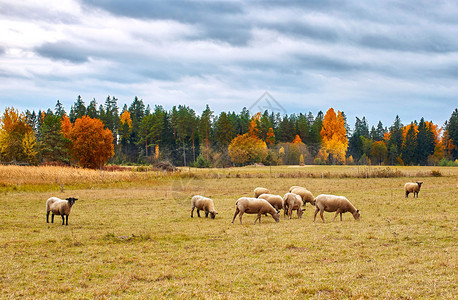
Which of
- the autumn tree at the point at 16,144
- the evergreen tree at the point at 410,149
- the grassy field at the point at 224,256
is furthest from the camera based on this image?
the evergreen tree at the point at 410,149

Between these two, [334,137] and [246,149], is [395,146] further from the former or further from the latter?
[246,149]

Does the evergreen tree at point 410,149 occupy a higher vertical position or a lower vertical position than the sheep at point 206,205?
higher

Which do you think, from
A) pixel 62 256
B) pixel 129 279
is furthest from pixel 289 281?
pixel 62 256

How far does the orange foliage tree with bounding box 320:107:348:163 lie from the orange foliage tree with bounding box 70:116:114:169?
65663mm

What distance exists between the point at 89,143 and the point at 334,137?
71.0 metres

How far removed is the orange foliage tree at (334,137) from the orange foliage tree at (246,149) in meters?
22.3

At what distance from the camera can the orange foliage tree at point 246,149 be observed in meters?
100

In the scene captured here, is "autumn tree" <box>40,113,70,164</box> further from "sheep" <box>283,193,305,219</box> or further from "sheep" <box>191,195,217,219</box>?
"sheep" <box>283,193,305,219</box>

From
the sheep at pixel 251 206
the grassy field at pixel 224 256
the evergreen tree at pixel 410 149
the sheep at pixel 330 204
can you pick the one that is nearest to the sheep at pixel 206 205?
the grassy field at pixel 224 256

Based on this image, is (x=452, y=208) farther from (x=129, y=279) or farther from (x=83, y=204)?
(x=83, y=204)

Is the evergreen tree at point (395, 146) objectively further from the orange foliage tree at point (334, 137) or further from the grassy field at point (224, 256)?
the grassy field at point (224, 256)

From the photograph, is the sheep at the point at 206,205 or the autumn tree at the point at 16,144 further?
the autumn tree at the point at 16,144

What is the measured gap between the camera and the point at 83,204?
1099 inches

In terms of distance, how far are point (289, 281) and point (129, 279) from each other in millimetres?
4283
